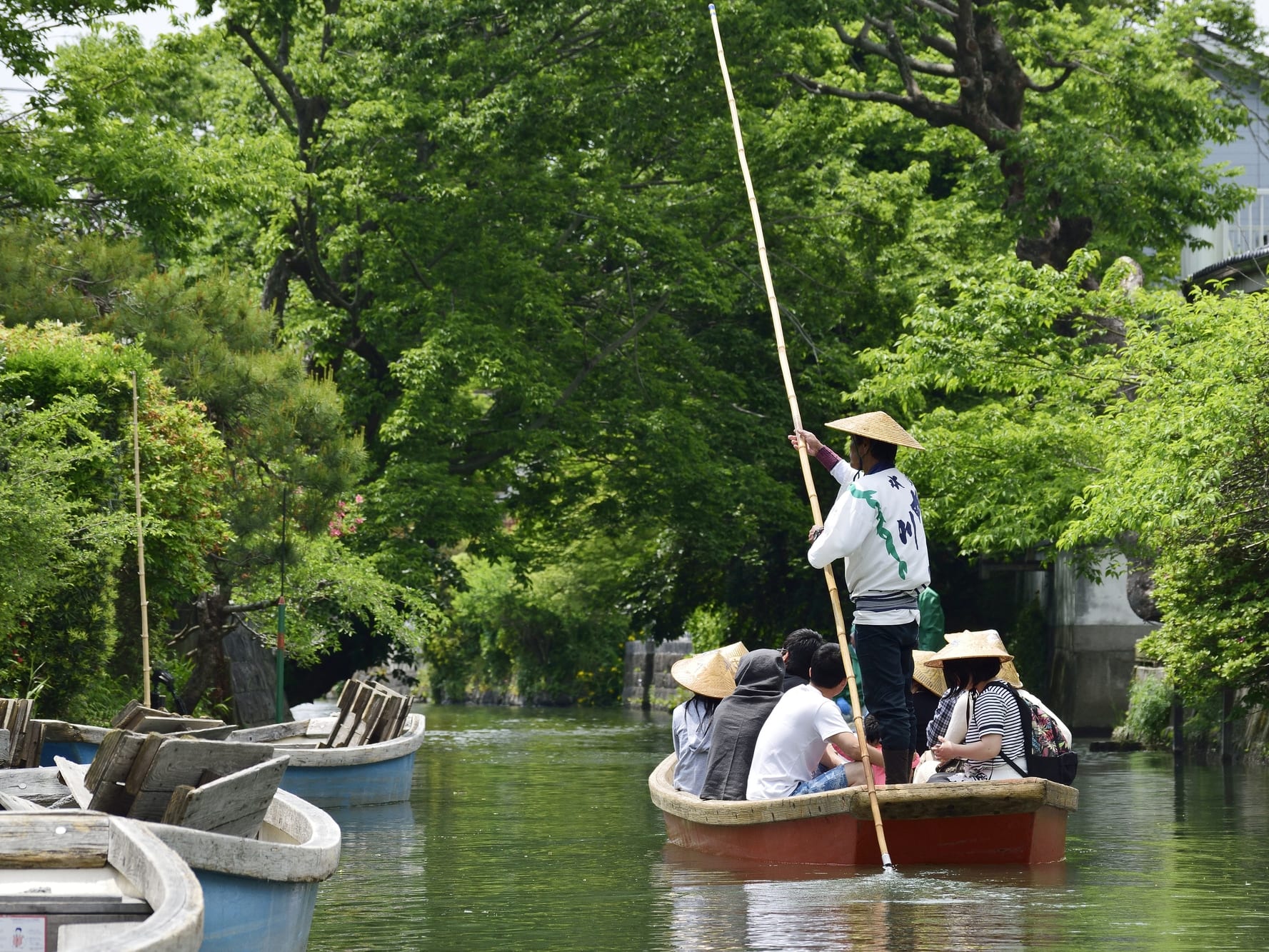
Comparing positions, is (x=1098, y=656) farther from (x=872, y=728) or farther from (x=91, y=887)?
(x=91, y=887)

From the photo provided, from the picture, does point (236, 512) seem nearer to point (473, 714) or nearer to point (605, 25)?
point (605, 25)

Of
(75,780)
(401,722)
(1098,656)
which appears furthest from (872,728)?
(1098,656)

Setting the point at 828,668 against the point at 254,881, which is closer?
the point at 254,881

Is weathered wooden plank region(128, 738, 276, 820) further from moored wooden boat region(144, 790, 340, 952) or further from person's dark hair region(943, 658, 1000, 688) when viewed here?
person's dark hair region(943, 658, 1000, 688)

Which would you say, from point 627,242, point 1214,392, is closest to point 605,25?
point 627,242

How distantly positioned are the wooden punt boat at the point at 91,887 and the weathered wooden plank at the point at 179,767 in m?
0.59

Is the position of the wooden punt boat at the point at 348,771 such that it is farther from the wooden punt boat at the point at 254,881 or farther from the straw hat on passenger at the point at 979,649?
the wooden punt boat at the point at 254,881

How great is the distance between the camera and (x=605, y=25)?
26953 mm

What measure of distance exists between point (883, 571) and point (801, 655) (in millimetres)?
689

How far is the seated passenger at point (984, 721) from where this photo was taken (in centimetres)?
988

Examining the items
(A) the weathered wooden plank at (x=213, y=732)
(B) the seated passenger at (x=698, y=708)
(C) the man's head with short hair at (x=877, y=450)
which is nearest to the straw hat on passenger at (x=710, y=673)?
(B) the seated passenger at (x=698, y=708)

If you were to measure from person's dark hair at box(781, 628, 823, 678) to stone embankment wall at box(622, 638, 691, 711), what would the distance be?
36.5 m

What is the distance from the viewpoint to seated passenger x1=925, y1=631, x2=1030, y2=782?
9.88 m

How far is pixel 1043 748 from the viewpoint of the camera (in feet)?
33.0
